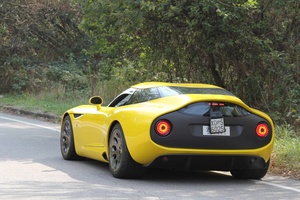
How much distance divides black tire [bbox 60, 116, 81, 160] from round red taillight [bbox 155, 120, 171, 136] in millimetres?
2515

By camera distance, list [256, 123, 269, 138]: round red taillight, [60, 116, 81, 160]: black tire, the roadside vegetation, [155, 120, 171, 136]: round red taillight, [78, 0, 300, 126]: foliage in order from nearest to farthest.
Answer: [155, 120, 171, 136]: round red taillight, [256, 123, 269, 138]: round red taillight, [60, 116, 81, 160]: black tire, the roadside vegetation, [78, 0, 300, 126]: foliage

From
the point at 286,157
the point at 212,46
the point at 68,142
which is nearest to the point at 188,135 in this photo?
the point at 286,157

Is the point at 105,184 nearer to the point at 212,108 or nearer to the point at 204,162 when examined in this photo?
the point at 204,162

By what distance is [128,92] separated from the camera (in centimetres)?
957

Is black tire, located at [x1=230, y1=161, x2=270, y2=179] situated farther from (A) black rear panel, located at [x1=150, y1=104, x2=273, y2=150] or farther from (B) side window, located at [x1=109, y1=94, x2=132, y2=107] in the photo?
(B) side window, located at [x1=109, y1=94, x2=132, y2=107]

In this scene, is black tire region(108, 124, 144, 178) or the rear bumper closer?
the rear bumper

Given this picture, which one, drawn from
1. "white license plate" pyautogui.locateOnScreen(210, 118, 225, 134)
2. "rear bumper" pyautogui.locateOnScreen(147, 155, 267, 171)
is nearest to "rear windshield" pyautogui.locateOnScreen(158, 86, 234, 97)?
"white license plate" pyautogui.locateOnScreen(210, 118, 225, 134)

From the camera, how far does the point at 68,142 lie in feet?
34.5

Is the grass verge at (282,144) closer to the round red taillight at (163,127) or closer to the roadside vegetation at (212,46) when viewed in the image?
the roadside vegetation at (212,46)

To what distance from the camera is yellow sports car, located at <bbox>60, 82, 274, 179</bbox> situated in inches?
322

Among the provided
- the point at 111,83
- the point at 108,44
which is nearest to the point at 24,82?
the point at 111,83

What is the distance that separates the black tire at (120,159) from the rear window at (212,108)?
2.75 feet

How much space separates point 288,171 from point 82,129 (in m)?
2.91

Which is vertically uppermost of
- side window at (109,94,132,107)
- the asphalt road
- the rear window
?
side window at (109,94,132,107)
